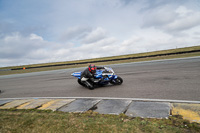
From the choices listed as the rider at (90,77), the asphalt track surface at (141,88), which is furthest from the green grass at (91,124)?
the rider at (90,77)

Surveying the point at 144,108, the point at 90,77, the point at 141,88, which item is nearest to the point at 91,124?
Answer: the point at 144,108

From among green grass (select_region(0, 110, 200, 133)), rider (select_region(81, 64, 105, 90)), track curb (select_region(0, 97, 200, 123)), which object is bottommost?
green grass (select_region(0, 110, 200, 133))

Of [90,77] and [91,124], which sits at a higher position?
[90,77]

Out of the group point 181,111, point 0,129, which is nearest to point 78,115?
point 0,129

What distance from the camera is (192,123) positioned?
10.1 feet

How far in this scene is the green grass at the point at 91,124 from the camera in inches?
117

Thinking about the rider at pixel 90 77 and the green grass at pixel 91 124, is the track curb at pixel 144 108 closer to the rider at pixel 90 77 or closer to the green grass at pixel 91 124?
the green grass at pixel 91 124

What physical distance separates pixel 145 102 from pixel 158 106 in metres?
0.54

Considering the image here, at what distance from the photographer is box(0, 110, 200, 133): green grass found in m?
2.98

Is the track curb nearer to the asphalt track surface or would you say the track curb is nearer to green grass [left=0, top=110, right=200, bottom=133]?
green grass [left=0, top=110, right=200, bottom=133]

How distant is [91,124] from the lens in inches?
134

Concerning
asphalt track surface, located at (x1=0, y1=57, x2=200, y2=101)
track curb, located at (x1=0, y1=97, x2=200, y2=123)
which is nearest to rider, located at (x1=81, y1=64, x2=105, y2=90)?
asphalt track surface, located at (x1=0, y1=57, x2=200, y2=101)

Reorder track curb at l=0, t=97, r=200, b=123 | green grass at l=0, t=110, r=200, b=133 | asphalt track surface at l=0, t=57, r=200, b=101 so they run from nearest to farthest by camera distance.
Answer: green grass at l=0, t=110, r=200, b=133 < track curb at l=0, t=97, r=200, b=123 < asphalt track surface at l=0, t=57, r=200, b=101

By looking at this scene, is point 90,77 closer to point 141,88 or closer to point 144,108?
point 141,88
